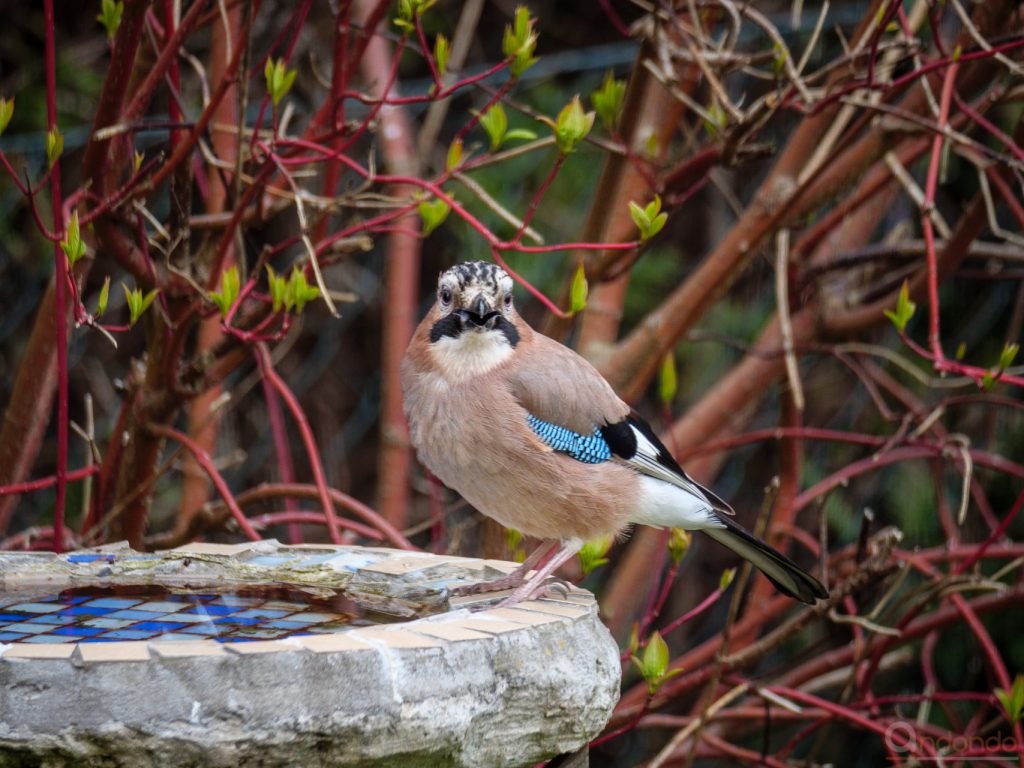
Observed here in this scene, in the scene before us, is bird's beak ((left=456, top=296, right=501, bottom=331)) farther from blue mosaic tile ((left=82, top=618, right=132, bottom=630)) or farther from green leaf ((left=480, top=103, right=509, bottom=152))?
blue mosaic tile ((left=82, top=618, right=132, bottom=630))

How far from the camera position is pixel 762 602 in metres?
3.62

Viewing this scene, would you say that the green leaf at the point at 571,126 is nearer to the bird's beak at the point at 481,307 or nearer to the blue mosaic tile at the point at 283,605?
the bird's beak at the point at 481,307

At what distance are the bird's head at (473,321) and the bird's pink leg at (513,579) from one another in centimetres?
38

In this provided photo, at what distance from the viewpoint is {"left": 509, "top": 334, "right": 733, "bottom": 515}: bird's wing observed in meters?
2.57

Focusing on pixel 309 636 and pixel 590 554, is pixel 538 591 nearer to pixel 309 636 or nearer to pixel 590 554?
pixel 590 554

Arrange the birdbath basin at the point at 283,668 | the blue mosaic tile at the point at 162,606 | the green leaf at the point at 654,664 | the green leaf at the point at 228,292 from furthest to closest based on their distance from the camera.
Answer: the green leaf at the point at 228,292 → the green leaf at the point at 654,664 → the blue mosaic tile at the point at 162,606 → the birdbath basin at the point at 283,668

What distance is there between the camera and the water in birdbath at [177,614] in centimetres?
194

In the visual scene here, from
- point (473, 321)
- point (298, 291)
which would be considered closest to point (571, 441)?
point (473, 321)

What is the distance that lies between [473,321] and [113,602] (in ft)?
2.79

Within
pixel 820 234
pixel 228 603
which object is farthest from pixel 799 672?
pixel 228 603

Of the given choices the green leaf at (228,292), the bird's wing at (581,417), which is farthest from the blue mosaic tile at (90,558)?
the bird's wing at (581,417)

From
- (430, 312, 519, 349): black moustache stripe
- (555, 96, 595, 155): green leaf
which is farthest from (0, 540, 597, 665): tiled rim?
(555, 96, 595, 155): green leaf

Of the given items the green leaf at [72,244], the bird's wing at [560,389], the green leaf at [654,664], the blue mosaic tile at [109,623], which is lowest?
the green leaf at [654,664]

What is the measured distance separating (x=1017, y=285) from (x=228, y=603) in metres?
3.73
